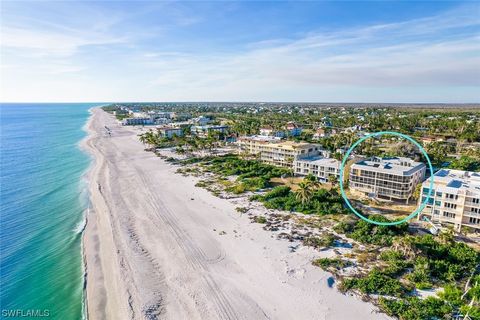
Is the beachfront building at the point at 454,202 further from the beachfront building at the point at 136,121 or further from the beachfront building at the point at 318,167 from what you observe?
the beachfront building at the point at 136,121

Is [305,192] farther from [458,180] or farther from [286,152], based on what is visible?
[286,152]

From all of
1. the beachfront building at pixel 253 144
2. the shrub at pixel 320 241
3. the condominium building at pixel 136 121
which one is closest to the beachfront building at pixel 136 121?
the condominium building at pixel 136 121

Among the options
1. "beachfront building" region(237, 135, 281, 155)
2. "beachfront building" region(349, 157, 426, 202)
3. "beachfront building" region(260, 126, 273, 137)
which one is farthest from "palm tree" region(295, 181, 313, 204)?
"beachfront building" region(260, 126, 273, 137)

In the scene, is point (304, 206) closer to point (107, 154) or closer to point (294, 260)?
point (294, 260)

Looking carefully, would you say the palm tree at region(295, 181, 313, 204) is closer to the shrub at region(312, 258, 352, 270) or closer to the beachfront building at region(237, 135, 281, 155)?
the shrub at region(312, 258, 352, 270)

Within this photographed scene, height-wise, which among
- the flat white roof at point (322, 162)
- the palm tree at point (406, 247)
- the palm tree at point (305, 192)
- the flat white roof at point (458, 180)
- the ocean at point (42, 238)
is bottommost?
the ocean at point (42, 238)

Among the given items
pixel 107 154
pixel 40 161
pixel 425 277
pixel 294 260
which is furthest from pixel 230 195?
pixel 40 161

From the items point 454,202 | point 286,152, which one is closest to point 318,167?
point 286,152
